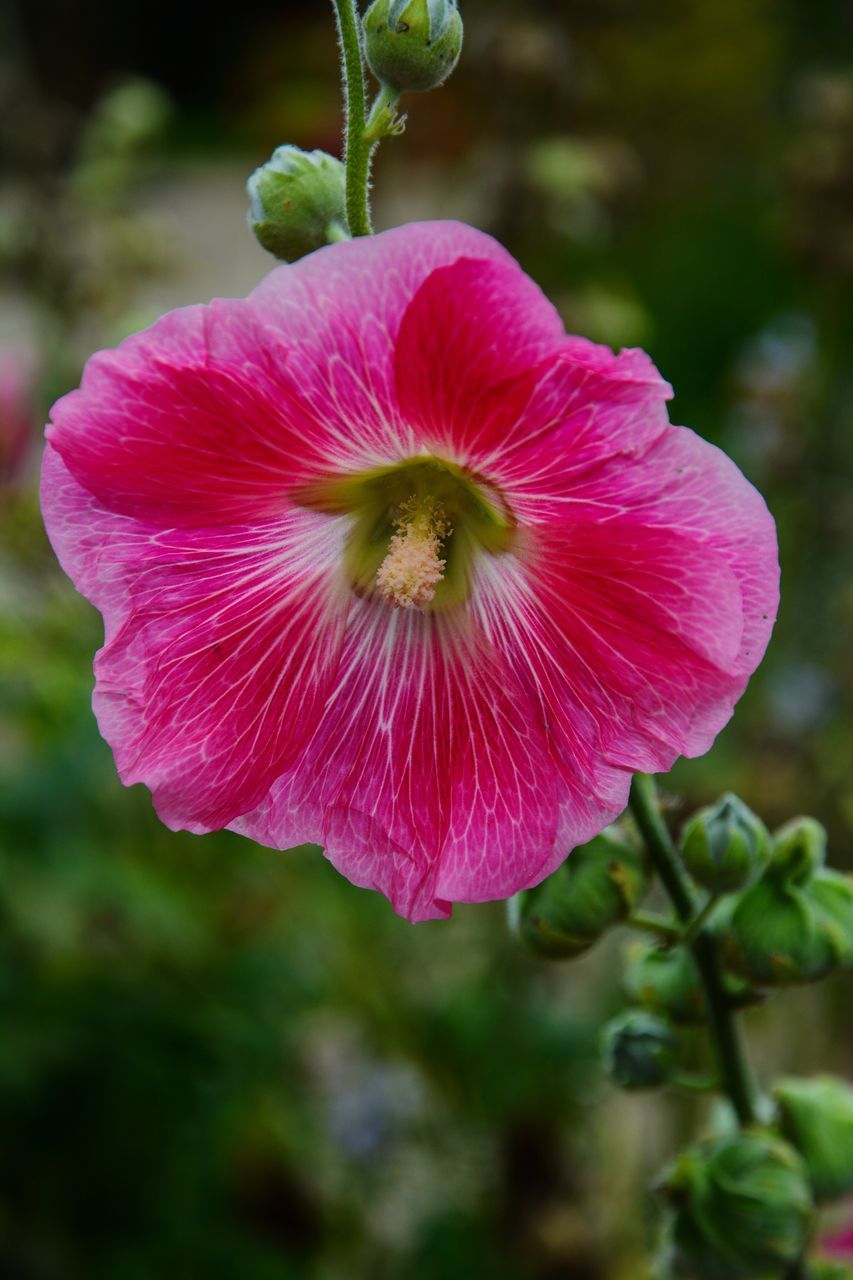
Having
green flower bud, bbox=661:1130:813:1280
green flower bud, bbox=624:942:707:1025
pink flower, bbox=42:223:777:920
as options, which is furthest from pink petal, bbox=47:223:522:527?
green flower bud, bbox=661:1130:813:1280

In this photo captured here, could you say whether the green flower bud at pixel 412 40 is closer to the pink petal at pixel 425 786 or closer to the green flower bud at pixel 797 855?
the pink petal at pixel 425 786

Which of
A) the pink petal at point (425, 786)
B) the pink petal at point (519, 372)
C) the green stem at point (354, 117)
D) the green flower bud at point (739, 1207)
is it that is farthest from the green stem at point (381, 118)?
the green flower bud at point (739, 1207)

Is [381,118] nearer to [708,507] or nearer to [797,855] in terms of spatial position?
[708,507]

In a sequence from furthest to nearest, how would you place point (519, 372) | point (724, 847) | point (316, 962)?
point (316, 962), point (724, 847), point (519, 372)

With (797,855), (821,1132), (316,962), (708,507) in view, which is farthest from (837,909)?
(316,962)

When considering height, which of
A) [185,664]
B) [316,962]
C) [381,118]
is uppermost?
[381,118]

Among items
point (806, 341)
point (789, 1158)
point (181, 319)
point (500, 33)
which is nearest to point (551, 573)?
point (181, 319)
